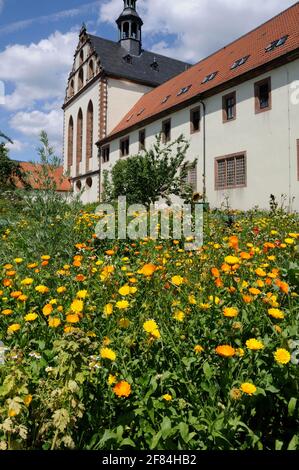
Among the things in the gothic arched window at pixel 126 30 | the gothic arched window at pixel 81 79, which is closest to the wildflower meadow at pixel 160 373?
the gothic arched window at pixel 81 79

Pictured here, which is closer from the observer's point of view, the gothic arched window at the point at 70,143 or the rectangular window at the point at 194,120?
the rectangular window at the point at 194,120

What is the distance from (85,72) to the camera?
3522cm

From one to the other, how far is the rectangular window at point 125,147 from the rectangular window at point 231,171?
34.9ft

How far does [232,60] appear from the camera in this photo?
2078 centimetres

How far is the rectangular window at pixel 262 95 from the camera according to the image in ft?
54.3

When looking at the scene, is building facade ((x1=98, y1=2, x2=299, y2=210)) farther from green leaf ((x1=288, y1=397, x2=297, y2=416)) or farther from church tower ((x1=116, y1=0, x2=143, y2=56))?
church tower ((x1=116, y1=0, x2=143, y2=56))

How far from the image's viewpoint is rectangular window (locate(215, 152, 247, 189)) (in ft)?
58.8

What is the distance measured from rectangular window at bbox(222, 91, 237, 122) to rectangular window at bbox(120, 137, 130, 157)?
10538 millimetres

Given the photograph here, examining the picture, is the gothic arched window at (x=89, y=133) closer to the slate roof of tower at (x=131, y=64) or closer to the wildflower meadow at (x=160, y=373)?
the slate roof of tower at (x=131, y=64)

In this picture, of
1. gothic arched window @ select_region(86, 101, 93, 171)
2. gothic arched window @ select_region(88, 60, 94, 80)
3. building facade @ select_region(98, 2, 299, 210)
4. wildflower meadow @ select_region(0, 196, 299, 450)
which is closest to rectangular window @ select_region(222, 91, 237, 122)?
building facade @ select_region(98, 2, 299, 210)

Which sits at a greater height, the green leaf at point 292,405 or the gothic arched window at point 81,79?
the gothic arched window at point 81,79

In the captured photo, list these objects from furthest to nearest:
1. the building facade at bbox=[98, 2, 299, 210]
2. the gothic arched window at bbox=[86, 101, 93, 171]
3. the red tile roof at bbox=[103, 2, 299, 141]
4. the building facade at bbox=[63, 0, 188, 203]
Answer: the gothic arched window at bbox=[86, 101, 93, 171] < the building facade at bbox=[63, 0, 188, 203] < the red tile roof at bbox=[103, 2, 299, 141] < the building facade at bbox=[98, 2, 299, 210]

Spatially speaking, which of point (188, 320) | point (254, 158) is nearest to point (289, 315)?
point (188, 320)

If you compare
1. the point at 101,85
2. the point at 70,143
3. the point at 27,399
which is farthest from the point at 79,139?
the point at 27,399
